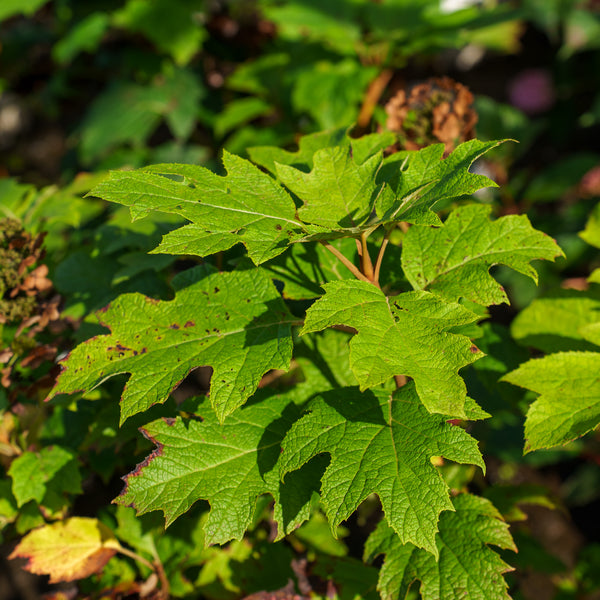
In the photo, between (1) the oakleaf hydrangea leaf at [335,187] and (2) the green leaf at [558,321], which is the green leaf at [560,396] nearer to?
(2) the green leaf at [558,321]

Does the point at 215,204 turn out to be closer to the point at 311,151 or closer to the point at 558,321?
the point at 311,151

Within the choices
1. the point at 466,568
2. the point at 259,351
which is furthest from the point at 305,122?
the point at 466,568

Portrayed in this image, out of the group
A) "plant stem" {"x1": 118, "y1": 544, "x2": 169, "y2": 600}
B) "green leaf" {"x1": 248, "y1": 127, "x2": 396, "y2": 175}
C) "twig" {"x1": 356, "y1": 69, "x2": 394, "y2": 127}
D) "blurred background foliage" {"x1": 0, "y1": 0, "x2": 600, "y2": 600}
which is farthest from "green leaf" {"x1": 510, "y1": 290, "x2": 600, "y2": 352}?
"twig" {"x1": 356, "y1": 69, "x2": 394, "y2": 127}

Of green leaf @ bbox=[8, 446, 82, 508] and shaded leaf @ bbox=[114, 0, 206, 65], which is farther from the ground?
shaded leaf @ bbox=[114, 0, 206, 65]

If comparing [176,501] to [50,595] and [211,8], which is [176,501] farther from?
[211,8]

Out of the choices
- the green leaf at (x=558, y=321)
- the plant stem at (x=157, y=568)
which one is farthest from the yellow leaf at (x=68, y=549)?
the green leaf at (x=558, y=321)

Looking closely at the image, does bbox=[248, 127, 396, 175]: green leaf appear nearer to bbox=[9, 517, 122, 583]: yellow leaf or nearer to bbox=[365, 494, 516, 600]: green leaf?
bbox=[365, 494, 516, 600]: green leaf
